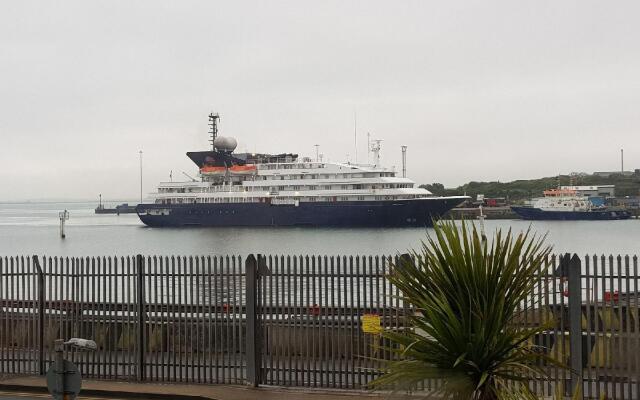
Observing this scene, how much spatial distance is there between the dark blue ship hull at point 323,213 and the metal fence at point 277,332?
92110 millimetres

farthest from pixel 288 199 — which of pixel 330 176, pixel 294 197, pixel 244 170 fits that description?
pixel 244 170

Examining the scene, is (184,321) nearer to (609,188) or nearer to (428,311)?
(428,311)

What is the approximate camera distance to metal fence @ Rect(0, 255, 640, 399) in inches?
333

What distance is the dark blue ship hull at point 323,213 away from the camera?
10469cm

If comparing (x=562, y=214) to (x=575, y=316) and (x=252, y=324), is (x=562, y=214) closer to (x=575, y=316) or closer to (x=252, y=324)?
(x=575, y=316)

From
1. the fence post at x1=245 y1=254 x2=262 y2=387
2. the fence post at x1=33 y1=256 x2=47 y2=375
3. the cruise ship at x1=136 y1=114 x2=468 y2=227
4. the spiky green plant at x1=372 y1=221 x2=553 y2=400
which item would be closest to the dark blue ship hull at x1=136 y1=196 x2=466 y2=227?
the cruise ship at x1=136 y1=114 x2=468 y2=227

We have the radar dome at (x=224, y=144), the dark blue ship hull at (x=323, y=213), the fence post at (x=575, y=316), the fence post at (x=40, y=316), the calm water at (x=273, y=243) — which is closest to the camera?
the fence post at (x=575, y=316)

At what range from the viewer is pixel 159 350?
1020 centimetres

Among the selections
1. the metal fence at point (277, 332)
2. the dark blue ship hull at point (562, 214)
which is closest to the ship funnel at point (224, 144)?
the dark blue ship hull at point (562, 214)

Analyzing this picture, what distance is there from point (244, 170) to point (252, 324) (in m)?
104

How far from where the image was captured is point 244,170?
371 feet

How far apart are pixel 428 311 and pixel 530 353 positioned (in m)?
0.97

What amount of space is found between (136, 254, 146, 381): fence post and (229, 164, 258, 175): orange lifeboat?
10276 cm

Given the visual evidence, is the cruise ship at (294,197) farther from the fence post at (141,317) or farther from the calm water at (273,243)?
the fence post at (141,317)
